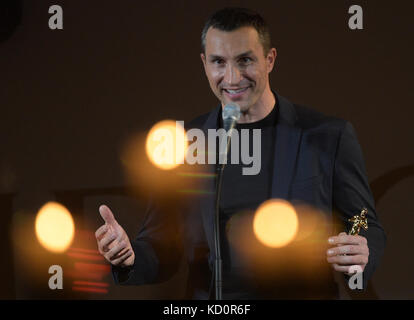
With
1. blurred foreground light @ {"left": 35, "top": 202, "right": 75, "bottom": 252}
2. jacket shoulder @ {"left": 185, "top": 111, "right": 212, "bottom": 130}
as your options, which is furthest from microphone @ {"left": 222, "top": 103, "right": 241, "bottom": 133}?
blurred foreground light @ {"left": 35, "top": 202, "right": 75, "bottom": 252}

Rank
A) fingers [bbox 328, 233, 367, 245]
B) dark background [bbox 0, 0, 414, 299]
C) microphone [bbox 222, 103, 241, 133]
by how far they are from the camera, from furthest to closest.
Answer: dark background [bbox 0, 0, 414, 299] < fingers [bbox 328, 233, 367, 245] < microphone [bbox 222, 103, 241, 133]

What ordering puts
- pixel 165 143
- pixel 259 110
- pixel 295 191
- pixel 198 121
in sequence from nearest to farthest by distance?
pixel 295 191 → pixel 259 110 → pixel 198 121 → pixel 165 143

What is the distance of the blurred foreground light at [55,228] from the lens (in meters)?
2.39

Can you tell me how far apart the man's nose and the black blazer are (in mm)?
191

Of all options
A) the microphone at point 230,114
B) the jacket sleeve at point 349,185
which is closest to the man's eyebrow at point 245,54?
the jacket sleeve at point 349,185

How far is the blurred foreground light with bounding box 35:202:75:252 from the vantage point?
239 cm

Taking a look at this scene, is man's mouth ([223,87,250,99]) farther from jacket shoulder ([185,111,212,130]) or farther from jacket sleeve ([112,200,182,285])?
jacket sleeve ([112,200,182,285])

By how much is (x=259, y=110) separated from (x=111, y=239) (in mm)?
730

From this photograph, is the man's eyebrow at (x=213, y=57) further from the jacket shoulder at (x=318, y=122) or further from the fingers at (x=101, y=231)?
the fingers at (x=101, y=231)

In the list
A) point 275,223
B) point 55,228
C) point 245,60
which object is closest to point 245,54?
point 245,60

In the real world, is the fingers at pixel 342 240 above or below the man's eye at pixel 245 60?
below

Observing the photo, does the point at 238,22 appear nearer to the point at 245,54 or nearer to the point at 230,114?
the point at 245,54

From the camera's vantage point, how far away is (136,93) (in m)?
2.41

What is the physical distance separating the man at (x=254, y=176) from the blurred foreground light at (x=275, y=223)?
0.11ft
